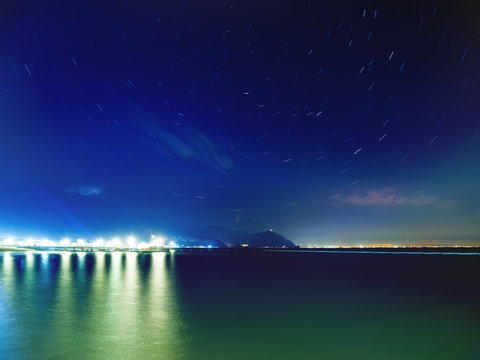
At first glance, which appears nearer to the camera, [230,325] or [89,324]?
[89,324]

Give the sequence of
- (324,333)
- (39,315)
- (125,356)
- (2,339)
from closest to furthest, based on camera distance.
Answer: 1. (125,356)
2. (2,339)
3. (324,333)
4. (39,315)

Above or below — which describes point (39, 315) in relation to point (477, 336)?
above

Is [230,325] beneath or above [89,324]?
beneath

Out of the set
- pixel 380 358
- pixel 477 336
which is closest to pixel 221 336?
pixel 380 358

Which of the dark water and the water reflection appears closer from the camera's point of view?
the water reflection

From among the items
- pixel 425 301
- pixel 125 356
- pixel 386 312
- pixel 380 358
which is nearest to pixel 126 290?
pixel 125 356

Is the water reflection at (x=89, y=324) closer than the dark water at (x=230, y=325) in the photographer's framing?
Yes

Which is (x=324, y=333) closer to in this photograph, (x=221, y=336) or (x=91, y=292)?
(x=221, y=336)

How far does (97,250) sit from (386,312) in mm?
186786

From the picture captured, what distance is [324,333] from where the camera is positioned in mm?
14375

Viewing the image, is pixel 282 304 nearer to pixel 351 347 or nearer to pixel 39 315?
pixel 351 347

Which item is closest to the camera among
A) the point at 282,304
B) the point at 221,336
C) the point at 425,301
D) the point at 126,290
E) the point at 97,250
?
the point at 221,336

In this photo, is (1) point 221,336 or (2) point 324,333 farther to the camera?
(2) point 324,333

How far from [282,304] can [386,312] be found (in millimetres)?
6148
